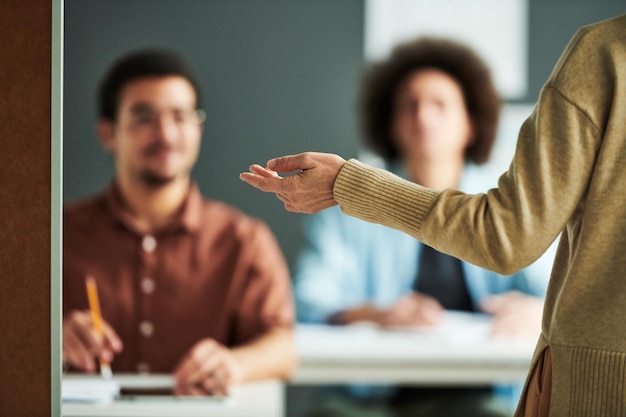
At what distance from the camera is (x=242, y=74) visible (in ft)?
12.2

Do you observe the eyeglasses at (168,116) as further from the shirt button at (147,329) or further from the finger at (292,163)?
the finger at (292,163)

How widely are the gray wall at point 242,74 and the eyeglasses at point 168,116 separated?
1124mm

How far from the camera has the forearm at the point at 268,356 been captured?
207 cm

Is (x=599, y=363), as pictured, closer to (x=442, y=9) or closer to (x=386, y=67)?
(x=386, y=67)

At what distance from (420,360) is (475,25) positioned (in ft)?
6.05

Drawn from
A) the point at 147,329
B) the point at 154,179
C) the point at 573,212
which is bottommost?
the point at 147,329

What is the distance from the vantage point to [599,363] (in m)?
0.95

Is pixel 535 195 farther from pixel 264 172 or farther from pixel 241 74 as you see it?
pixel 241 74

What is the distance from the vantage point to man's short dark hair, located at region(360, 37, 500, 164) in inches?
130

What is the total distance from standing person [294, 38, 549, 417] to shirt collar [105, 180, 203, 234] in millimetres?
Result: 702

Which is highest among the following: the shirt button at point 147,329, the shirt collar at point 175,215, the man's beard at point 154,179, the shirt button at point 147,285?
the man's beard at point 154,179

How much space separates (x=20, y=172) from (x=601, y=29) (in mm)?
702

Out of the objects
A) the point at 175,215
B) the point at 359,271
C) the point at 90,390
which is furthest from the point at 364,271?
the point at 90,390

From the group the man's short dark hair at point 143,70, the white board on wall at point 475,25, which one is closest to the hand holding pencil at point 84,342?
the man's short dark hair at point 143,70
